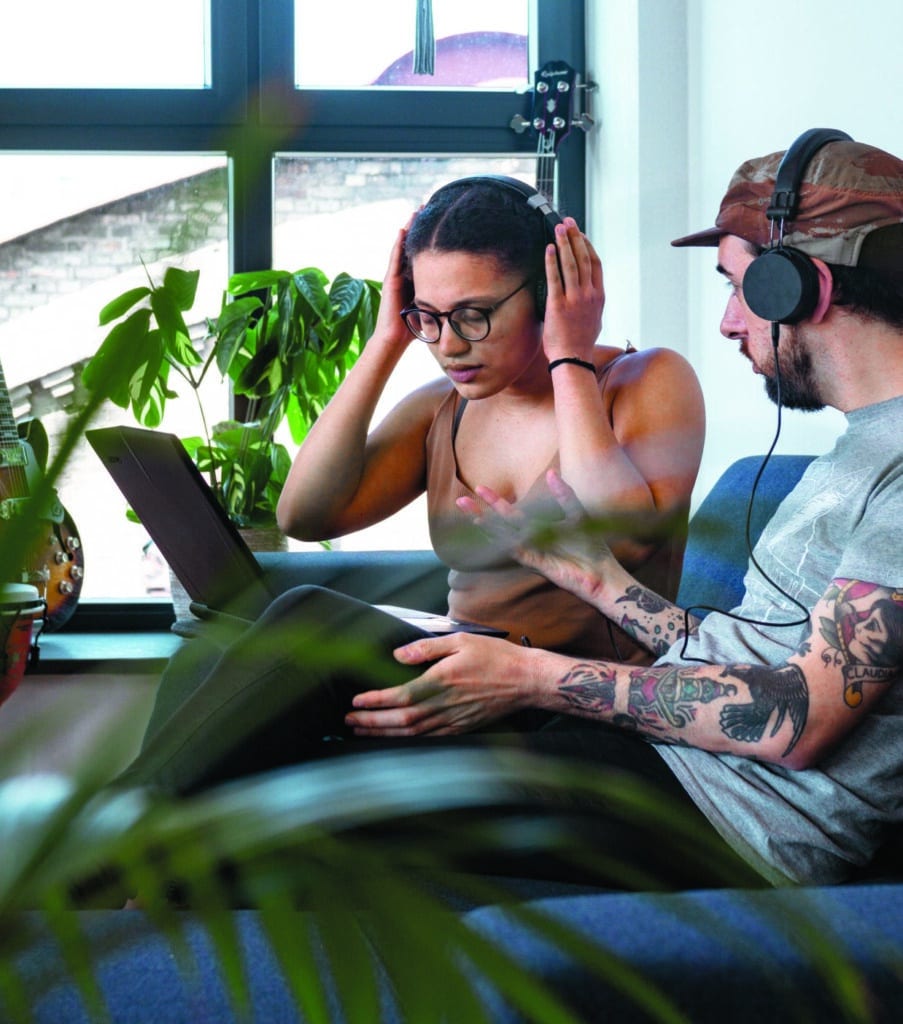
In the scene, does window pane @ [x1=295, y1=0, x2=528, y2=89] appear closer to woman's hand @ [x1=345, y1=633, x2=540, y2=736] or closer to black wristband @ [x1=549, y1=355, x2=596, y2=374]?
black wristband @ [x1=549, y1=355, x2=596, y2=374]

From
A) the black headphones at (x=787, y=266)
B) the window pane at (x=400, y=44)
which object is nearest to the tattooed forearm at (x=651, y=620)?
the black headphones at (x=787, y=266)

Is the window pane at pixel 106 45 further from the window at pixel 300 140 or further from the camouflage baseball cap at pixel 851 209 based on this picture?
the camouflage baseball cap at pixel 851 209

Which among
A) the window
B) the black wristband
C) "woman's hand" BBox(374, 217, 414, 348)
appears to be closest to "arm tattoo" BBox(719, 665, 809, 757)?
the black wristband

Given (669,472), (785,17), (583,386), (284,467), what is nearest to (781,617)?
(669,472)

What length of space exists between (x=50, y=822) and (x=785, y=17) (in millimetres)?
2457

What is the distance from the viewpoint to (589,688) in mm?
1201

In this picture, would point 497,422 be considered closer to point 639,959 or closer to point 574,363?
point 574,363

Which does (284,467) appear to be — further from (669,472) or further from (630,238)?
(669,472)

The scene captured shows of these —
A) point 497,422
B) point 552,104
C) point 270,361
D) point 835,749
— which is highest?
point 552,104

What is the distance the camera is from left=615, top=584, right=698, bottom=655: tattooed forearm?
1384 mm

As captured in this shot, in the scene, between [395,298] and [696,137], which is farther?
[696,137]

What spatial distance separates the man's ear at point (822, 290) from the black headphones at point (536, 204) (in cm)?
46

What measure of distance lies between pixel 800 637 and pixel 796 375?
291 millimetres

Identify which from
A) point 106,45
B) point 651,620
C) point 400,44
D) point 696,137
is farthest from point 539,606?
point 106,45
